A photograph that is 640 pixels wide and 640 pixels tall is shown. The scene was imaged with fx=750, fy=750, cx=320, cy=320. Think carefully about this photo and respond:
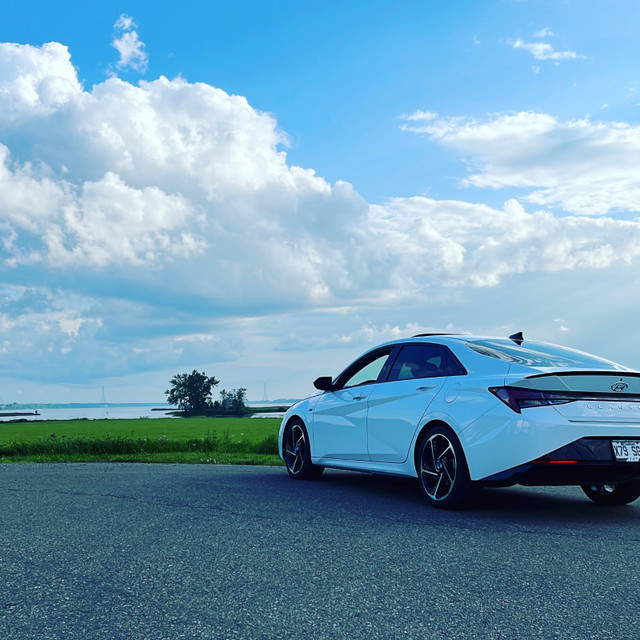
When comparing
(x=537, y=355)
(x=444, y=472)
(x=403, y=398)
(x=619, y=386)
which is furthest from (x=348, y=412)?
(x=619, y=386)

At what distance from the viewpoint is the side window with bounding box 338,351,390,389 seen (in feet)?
28.2

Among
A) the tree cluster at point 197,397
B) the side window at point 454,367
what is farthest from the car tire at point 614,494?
the tree cluster at point 197,397

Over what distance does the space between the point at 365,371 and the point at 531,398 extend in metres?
2.82

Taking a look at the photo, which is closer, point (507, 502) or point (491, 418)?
point (491, 418)

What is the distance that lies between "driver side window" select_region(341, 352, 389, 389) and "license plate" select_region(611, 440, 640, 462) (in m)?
2.87

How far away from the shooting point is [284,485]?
901 centimetres

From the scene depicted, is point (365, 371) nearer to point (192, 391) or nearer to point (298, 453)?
point (298, 453)

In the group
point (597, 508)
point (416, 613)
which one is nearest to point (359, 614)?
point (416, 613)

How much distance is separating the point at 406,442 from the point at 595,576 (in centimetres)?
313

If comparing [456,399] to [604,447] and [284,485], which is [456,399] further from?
[284,485]

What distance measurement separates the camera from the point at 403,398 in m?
7.68

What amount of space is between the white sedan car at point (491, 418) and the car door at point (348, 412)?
0.08 feet

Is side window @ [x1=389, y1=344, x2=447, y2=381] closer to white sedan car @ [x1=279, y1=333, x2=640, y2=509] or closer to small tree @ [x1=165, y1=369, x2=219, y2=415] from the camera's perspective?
white sedan car @ [x1=279, y1=333, x2=640, y2=509]

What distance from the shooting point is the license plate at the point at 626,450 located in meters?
6.29
